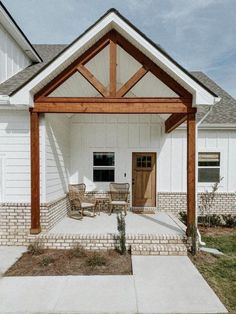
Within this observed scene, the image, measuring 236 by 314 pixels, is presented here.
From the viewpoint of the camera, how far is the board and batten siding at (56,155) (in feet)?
22.7

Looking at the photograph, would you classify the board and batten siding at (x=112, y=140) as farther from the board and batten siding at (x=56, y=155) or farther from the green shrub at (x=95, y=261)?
the green shrub at (x=95, y=261)

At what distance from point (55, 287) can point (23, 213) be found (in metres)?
2.76

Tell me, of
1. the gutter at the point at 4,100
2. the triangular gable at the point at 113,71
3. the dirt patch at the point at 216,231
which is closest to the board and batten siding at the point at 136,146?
the dirt patch at the point at 216,231

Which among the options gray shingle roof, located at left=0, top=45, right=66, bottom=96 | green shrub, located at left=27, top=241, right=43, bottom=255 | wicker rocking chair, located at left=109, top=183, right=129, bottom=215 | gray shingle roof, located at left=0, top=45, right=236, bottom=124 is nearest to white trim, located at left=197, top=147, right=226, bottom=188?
gray shingle roof, located at left=0, top=45, right=236, bottom=124

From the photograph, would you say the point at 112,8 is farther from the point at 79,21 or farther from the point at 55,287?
the point at 79,21

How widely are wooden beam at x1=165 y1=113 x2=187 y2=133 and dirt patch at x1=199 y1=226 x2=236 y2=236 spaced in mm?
3561

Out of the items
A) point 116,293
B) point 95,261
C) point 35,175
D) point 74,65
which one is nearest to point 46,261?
point 95,261

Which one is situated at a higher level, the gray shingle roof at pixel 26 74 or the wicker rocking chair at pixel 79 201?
the gray shingle roof at pixel 26 74

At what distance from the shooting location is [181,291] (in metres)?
4.23

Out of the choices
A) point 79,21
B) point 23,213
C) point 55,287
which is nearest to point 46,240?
point 23,213

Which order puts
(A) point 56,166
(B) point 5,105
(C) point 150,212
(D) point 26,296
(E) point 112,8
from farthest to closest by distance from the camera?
(C) point 150,212, (A) point 56,166, (B) point 5,105, (E) point 112,8, (D) point 26,296

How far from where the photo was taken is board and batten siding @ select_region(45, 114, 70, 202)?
693cm

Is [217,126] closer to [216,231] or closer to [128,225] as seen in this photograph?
[216,231]

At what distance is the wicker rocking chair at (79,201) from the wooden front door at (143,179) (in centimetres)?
196
